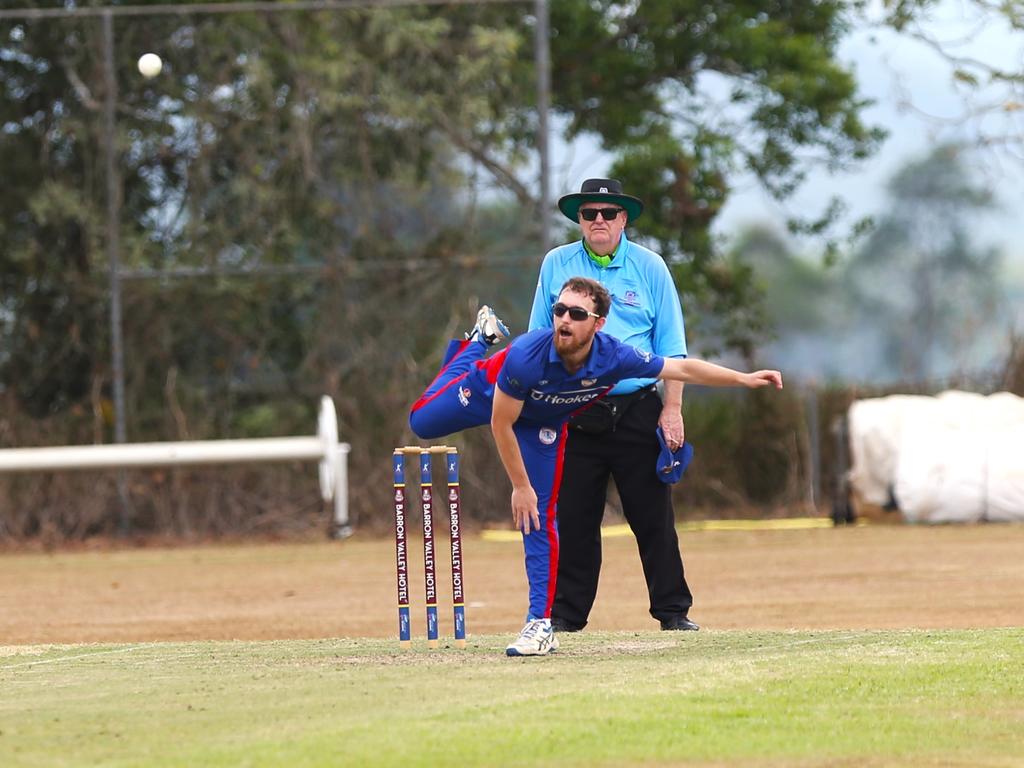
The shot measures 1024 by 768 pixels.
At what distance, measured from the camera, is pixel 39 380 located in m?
20.8

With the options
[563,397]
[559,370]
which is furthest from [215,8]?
[559,370]

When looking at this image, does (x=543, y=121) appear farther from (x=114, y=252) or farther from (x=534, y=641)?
(x=534, y=641)

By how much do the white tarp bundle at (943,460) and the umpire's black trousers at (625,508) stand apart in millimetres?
11024

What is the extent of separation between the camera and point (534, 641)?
7.68 meters

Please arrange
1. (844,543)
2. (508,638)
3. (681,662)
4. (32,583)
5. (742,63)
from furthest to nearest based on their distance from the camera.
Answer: (742,63) → (844,543) → (32,583) → (508,638) → (681,662)

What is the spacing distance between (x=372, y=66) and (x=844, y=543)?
7706 mm

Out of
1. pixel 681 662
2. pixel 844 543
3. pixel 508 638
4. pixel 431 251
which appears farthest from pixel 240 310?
pixel 681 662

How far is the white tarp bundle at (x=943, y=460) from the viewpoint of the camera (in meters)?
19.5

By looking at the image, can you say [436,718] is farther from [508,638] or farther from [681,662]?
[508,638]

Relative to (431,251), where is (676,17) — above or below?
above

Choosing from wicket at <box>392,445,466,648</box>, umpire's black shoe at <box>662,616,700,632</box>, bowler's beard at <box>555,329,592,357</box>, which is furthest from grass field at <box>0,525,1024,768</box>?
bowler's beard at <box>555,329,592,357</box>

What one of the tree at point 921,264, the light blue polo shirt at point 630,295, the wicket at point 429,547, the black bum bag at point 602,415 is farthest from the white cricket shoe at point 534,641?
the tree at point 921,264

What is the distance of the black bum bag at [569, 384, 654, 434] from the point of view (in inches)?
344

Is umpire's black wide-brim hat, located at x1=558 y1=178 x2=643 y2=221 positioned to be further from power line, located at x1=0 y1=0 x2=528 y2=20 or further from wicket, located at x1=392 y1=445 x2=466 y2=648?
power line, located at x1=0 y1=0 x2=528 y2=20
